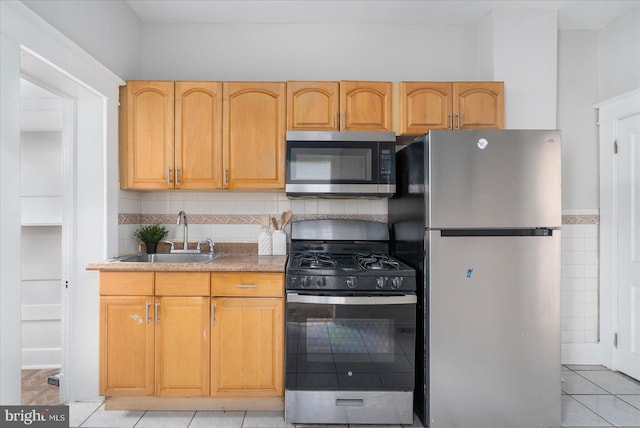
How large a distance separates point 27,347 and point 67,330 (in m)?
0.96

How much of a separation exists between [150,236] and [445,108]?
2.37 metres

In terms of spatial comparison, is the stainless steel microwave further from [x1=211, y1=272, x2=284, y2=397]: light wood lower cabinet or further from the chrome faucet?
the chrome faucet

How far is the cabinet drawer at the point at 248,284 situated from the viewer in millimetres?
2150

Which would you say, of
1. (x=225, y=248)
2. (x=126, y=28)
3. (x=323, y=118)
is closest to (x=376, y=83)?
(x=323, y=118)

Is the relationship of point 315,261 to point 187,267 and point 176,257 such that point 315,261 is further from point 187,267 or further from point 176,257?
point 176,257

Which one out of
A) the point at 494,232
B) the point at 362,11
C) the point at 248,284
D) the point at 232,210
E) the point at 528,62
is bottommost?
the point at 248,284

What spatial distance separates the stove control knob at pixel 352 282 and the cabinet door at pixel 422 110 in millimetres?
1141

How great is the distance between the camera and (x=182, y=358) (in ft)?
7.01

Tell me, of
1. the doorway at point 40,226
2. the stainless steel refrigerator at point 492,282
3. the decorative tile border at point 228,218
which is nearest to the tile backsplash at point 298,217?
the decorative tile border at point 228,218

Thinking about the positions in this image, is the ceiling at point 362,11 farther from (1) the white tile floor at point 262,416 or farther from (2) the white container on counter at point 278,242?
(1) the white tile floor at point 262,416

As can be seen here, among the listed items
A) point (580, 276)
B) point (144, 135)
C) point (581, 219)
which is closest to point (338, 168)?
point (144, 135)

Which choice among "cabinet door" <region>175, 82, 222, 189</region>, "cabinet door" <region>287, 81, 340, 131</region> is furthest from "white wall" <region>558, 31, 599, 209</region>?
"cabinet door" <region>175, 82, 222, 189</region>

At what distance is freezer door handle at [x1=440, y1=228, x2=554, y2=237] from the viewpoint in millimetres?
2010

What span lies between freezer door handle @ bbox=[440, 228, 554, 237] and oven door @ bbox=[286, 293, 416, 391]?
0.43m
